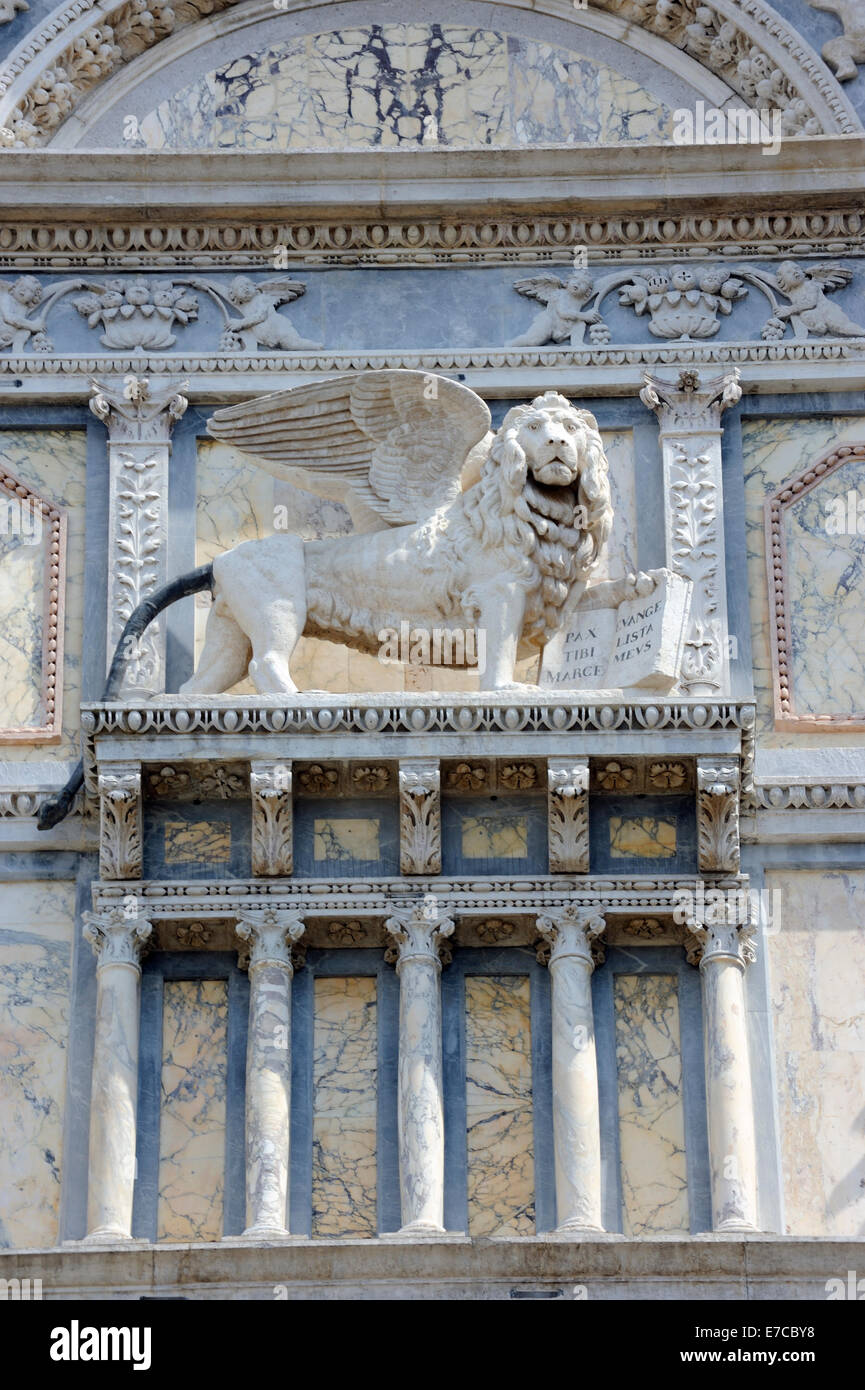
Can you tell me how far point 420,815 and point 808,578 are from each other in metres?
2.32

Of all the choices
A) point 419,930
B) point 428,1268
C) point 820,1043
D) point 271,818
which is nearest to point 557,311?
point 271,818

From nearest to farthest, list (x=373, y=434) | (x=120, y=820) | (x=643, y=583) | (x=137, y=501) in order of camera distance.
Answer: (x=120, y=820) → (x=643, y=583) → (x=373, y=434) → (x=137, y=501)

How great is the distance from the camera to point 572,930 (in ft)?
48.8

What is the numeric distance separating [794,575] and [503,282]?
2.02m

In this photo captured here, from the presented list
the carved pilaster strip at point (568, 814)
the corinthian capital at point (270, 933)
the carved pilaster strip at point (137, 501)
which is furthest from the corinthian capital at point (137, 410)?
the carved pilaster strip at point (568, 814)

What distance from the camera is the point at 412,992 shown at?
14750mm

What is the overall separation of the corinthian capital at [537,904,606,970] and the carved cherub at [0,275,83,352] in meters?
3.81

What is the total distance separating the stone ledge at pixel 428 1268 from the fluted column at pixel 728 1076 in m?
0.57

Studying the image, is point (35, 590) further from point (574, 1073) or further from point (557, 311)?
point (574, 1073)

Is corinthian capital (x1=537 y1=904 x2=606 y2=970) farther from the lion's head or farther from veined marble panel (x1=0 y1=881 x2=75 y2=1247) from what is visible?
veined marble panel (x1=0 y1=881 x2=75 y2=1247)

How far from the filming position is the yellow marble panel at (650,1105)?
14562mm
